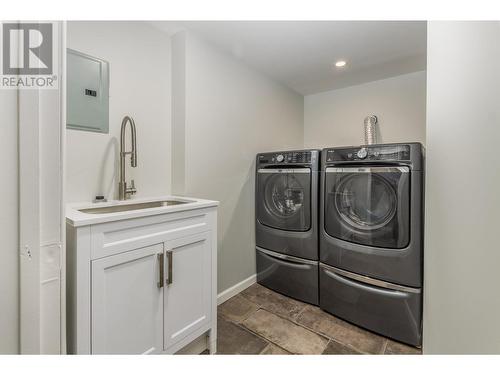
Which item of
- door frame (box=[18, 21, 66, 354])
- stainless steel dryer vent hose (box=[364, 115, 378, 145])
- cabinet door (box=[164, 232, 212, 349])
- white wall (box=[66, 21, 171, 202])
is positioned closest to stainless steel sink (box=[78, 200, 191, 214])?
white wall (box=[66, 21, 171, 202])

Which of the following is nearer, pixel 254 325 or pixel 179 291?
pixel 179 291

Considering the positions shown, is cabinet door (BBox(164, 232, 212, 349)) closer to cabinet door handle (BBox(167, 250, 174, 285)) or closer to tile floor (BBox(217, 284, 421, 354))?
cabinet door handle (BBox(167, 250, 174, 285))

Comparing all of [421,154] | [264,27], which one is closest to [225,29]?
[264,27]

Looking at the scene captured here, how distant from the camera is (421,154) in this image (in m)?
1.44

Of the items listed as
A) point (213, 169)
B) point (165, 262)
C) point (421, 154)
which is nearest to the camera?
point (165, 262)

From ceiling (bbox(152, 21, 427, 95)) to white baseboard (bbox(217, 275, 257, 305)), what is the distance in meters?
2.16

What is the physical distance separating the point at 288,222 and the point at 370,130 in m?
1.51

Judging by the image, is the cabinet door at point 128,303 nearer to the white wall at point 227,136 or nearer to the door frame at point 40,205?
the door frame at point 40,205

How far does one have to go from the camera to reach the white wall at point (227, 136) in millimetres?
1766

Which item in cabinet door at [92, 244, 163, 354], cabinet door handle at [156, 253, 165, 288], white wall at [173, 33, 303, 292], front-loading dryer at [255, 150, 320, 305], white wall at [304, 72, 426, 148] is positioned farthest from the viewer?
white wall at [304, 72, 426, 148]

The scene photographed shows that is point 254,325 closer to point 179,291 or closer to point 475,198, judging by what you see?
point 179,291

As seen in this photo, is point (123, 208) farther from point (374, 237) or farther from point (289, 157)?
point (374, 237)

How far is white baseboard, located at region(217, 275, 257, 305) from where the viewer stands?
6.55 ft
